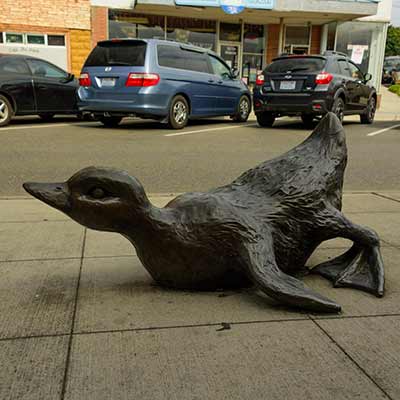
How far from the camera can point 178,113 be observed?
12.2 meters

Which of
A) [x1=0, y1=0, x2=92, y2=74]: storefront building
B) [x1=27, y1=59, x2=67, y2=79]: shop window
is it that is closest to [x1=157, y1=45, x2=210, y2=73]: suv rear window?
[x1=27, y1=59, x2=67, y2=79]: shop window

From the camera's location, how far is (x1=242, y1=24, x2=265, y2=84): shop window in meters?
23.2

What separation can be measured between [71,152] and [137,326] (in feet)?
21.3

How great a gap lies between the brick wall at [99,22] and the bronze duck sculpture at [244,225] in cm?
1815

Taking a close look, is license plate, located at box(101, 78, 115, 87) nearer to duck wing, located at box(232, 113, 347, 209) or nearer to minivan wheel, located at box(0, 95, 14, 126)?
minivan wheel, located at box(0, 95, 14, 126)

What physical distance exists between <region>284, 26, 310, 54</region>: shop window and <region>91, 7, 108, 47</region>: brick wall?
8.46 meters

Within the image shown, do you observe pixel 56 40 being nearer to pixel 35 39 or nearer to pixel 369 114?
pixel 35 39

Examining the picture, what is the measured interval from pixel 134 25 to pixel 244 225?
2010cm

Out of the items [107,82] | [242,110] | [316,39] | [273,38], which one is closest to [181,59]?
[107,82]

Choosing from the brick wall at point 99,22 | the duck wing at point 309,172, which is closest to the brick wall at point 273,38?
the brick wall at point 99,22

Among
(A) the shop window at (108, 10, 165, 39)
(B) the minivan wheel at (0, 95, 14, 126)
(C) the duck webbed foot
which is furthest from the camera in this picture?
(A) the shop window at (108, 10, 165, 39)

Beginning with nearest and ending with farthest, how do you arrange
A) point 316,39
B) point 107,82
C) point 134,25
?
point 107,82 → point 134,25 → point 316,39

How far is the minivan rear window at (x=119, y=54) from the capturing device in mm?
11438

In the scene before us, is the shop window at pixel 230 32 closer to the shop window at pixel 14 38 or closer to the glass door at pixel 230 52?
the glass door at pixel 230 52
